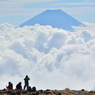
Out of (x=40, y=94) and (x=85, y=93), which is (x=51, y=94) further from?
(x=85, y=93)

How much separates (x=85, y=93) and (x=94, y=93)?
1.18 meters

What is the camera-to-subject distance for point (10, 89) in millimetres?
56156

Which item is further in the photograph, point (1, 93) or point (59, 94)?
point (1, 93)

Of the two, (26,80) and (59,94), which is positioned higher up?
(26,80)

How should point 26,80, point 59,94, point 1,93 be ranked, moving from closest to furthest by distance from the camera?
point 59,94
point 1,93
point 26,80

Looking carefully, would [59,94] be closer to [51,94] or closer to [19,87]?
[51,94]

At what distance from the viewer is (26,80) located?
5562cm

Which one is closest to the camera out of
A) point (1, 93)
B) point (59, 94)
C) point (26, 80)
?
point (59, 94)

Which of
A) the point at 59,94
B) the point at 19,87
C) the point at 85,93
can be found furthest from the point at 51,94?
the point at 19,87

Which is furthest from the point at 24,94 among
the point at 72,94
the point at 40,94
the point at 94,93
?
the point at 94,93

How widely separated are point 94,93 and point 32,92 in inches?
316

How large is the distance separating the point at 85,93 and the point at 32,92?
6.90 metres

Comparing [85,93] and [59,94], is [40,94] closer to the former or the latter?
[59,94]

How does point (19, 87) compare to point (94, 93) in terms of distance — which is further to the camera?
point (19, 87)
